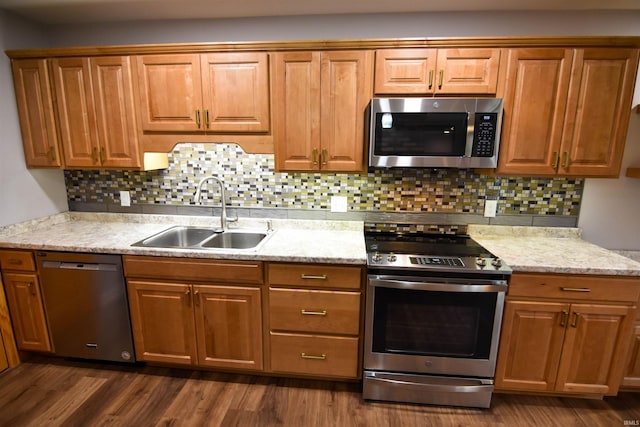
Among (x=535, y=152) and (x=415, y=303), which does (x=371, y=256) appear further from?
(x=535, y=152)

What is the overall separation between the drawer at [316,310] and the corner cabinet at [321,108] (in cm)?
80

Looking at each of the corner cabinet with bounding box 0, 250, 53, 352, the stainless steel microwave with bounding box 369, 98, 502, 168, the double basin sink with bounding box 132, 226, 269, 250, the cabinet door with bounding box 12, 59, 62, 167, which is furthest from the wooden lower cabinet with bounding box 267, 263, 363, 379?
the cabinet door with bounding box 12, 59, 62, 167

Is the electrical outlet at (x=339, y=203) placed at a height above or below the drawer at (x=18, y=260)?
above

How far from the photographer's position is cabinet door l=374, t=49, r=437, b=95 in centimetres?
185

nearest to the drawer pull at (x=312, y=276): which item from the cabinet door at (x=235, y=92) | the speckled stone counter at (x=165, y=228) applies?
the speckled stone counter at (x=165, y=228)

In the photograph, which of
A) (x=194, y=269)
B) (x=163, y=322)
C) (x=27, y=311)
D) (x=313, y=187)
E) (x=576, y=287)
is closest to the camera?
(x=576, y=287)

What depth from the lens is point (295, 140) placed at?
6.68 feet

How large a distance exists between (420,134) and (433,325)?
1129mm

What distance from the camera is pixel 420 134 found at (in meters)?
1.85

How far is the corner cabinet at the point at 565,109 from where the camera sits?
1.80 meters

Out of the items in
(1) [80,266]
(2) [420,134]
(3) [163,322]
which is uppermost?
(2) [420,134]

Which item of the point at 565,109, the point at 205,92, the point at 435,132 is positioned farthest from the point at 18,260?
the point at 565,109

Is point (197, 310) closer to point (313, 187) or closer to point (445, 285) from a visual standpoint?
point (313, 187)

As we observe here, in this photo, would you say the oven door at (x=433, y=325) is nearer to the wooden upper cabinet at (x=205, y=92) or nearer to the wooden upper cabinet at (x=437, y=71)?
the wooden upper cabinet at (x=437, y=71)
